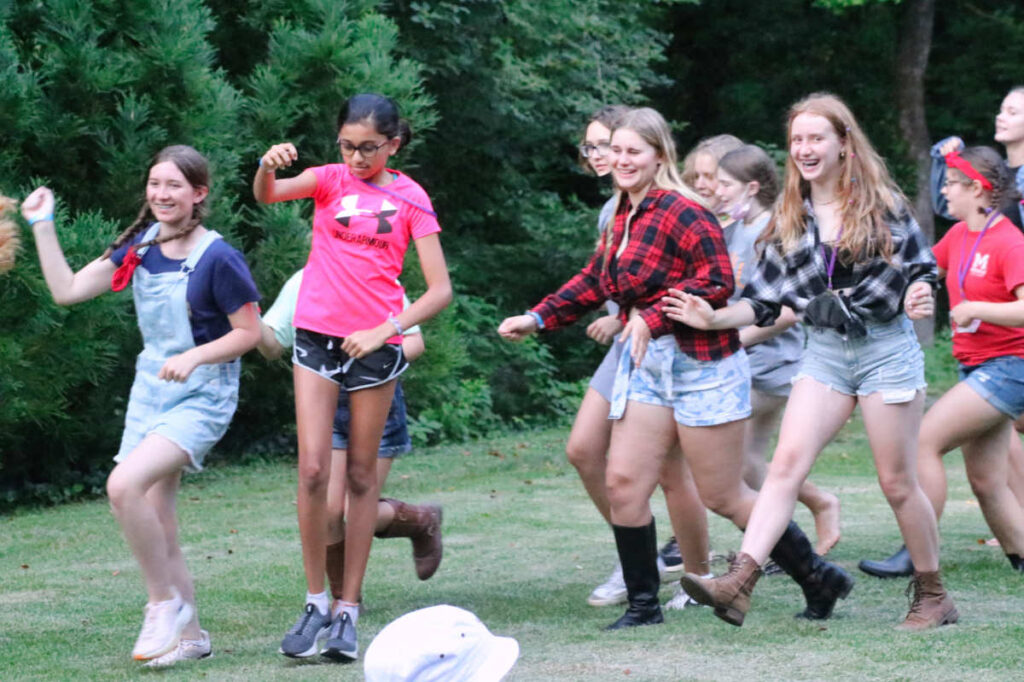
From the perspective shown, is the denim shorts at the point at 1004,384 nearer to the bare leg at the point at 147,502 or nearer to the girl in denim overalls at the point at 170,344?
the girl in denim overalls at the point at 170,344

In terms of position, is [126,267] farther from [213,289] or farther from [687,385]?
[687,385]

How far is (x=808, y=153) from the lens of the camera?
5.75 m

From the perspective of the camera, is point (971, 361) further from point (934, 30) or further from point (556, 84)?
point (934, 30)

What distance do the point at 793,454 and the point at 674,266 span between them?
847mm

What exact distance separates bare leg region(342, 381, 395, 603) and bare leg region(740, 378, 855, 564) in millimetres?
1437

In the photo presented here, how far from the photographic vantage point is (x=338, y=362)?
5.64 meters

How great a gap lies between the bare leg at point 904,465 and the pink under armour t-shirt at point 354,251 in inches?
72.4

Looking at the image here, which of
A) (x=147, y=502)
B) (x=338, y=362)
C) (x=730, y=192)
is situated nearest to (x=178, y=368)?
(x=147, y=502)

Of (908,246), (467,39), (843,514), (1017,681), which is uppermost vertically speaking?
(467,39)

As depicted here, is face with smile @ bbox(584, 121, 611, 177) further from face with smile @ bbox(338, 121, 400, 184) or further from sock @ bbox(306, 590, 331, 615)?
sock @ bbox(306, 590, 331, 615)

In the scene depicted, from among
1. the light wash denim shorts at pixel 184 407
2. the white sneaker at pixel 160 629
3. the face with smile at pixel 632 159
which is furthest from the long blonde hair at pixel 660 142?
the white sneaker at pixel 160 629

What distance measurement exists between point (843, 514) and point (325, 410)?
16.1ft

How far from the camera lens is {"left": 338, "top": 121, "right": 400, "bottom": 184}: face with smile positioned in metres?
5.66

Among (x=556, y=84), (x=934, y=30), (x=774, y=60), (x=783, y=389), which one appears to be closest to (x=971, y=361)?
(x=783, y=389)
